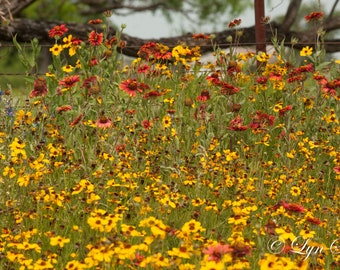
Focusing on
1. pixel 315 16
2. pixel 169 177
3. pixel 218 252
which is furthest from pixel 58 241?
pixel 315 16

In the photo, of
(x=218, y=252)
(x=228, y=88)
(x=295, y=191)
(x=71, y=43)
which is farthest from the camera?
(x=71, y=43)

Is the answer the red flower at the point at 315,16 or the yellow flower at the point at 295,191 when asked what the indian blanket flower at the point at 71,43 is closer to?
the red flower at the point at 315,16

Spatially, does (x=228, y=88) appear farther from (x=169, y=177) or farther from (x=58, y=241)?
(x=58, y=241)

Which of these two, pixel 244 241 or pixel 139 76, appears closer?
pixel 244 241

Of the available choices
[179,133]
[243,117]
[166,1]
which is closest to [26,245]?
[179,133]

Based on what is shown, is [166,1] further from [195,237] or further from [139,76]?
[195,237]

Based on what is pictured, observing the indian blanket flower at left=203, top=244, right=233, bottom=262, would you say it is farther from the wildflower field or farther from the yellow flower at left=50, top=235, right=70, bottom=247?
the yellow flower at left=50, top=235, right=70, bottom=247

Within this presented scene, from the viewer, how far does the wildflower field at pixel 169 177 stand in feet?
10.1

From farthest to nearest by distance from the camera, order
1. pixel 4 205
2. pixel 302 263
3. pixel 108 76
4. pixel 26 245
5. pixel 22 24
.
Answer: pixel 22 24
pixel 108 76
pixel 4 205
pixel 26 245
pixel 302 263

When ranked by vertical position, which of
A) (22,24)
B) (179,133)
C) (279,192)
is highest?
(22,24)

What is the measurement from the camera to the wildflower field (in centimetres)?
309

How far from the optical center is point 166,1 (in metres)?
21.4

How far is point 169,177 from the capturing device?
4.34 meters

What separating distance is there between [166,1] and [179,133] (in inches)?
651
